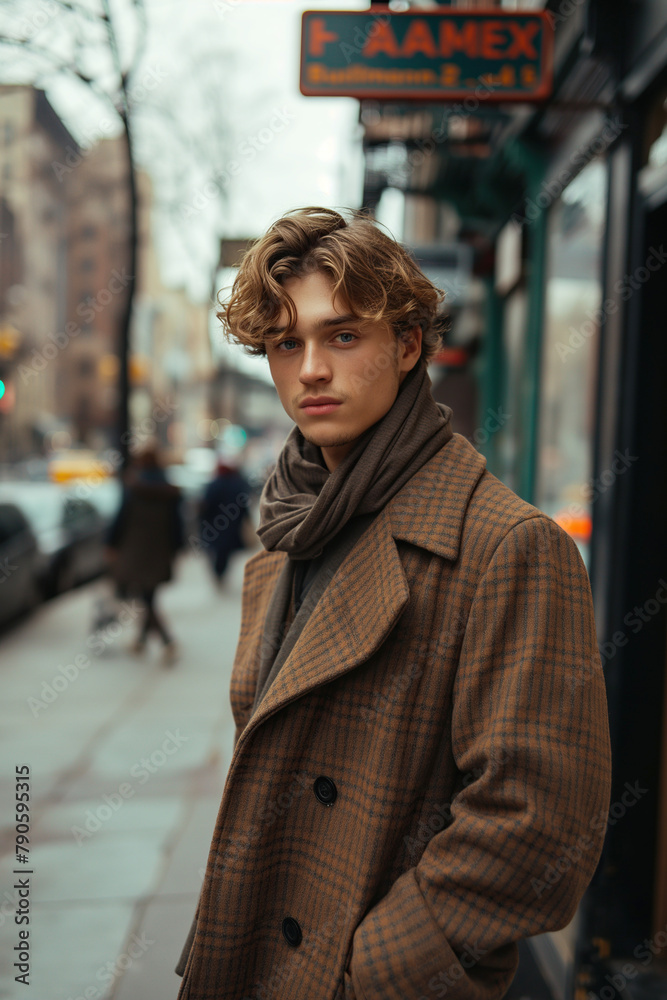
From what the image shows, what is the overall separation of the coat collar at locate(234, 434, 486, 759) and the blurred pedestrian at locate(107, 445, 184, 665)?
24.6ft

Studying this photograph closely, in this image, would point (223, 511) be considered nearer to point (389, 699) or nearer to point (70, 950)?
point (70, 950)

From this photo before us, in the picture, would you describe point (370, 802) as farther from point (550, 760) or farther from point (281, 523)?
point (281, 523)

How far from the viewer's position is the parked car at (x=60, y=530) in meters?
10.9

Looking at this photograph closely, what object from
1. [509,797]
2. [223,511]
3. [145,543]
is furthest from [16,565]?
[509,797]

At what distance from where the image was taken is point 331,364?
61.7 inches

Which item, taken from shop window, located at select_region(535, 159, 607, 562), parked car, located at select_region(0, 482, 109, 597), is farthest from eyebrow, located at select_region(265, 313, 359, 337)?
parked car, located at select_region(0, 482, 109, 597)

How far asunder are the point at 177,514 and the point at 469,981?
8.24m

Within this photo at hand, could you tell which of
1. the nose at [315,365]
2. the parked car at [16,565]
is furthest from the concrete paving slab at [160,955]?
the parked car at [16,565]

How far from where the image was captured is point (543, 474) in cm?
589

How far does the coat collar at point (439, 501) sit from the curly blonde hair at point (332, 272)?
0.88ft

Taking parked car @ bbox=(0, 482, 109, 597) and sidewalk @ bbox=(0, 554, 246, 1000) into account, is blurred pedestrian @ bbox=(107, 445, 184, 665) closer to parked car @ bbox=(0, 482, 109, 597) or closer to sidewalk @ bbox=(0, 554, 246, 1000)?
sidewalk @ bbox=(0, 554, 246, 1000)

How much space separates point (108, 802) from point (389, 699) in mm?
4071

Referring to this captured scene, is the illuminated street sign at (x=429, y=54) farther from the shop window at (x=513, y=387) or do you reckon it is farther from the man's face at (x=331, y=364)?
the shop window at (x=513, y=387)

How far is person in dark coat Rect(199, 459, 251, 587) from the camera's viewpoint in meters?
13.0
